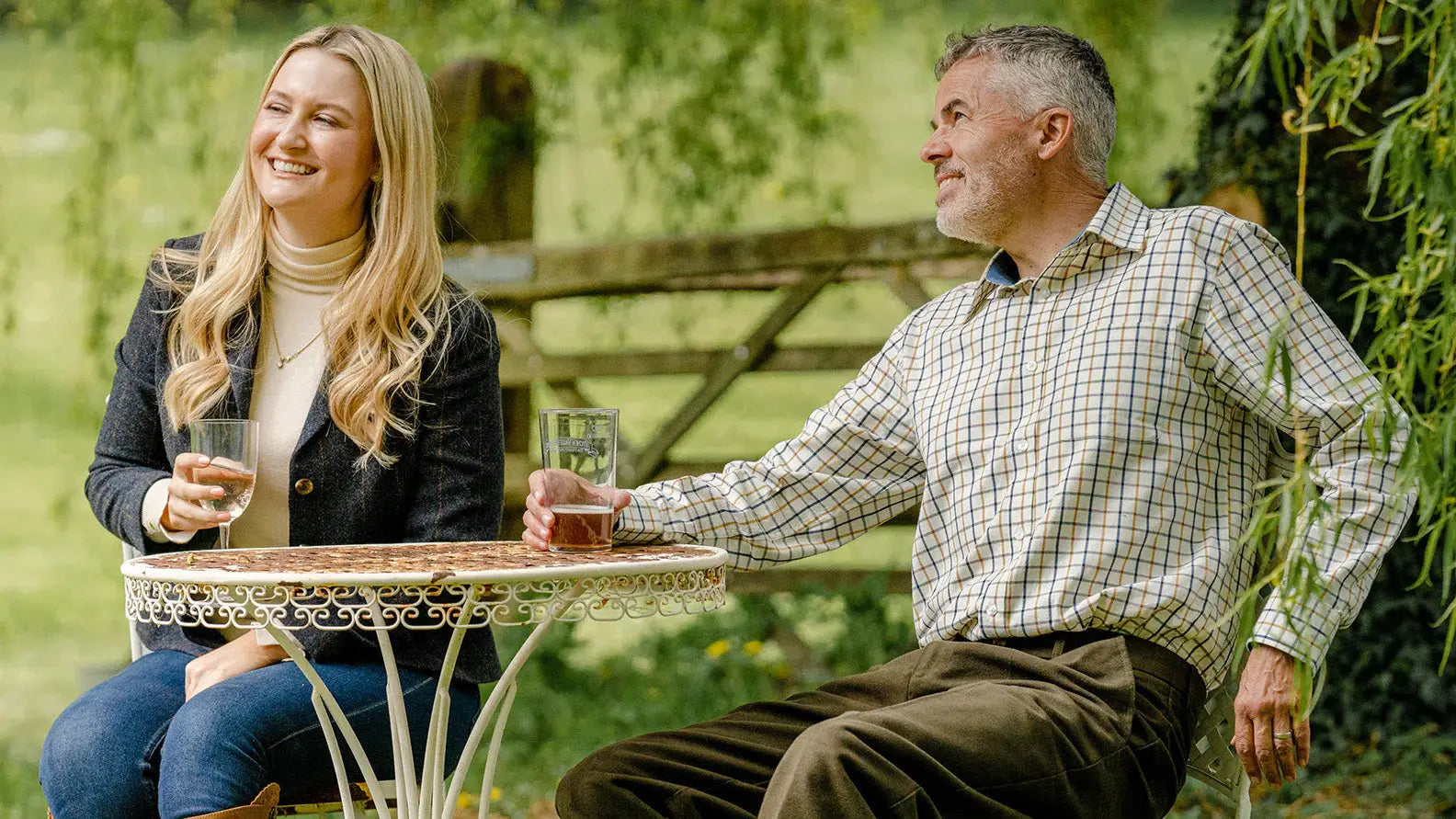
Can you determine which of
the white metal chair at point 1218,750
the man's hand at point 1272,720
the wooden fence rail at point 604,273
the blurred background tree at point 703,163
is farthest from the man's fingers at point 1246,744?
the wooden fence rail at point 604,273

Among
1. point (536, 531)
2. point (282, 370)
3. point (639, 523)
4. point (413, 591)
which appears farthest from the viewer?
point (282, 370)

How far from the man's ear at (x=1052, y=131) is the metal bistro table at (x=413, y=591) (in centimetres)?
83

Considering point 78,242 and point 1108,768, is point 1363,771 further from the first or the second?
point 78,242

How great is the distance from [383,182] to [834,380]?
17.3 feet

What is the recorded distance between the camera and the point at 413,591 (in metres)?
1.87

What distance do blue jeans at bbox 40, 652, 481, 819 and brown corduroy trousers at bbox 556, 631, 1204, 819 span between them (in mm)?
293

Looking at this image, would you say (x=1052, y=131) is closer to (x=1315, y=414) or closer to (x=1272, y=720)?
(x=1315, y=414)

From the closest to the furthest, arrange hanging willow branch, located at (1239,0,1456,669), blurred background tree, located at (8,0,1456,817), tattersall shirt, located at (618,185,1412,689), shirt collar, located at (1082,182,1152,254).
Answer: hanging willow branch, located at (1239,0,1456,669) → tattersall shirt, located at (618,185,1412,689) → shirt collar, located at (1082,182,1152,254) → blurred background tree, located at (8,0,1456,817)

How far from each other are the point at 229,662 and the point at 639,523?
0.61m

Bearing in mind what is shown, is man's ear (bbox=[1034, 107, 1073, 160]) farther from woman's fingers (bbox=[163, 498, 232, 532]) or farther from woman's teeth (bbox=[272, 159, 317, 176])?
woman's fingers (bbox=[163, 498, 232, 532])

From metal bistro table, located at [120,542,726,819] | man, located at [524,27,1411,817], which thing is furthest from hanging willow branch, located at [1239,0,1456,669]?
metal bistro table, located at [120,542,726,819]

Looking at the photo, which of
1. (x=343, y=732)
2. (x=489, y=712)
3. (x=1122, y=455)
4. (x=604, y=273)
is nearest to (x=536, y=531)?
(x=489, y=712)

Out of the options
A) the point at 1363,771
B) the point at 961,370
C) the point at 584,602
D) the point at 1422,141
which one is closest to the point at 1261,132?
the point at 1363,771

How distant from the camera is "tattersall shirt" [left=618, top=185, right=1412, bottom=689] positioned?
2.16 m
